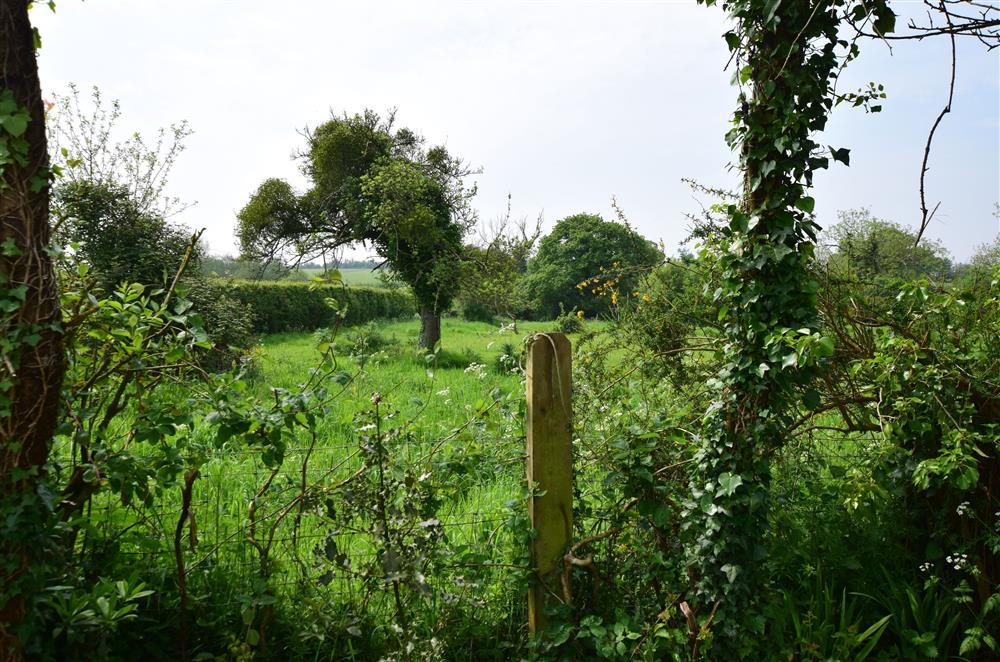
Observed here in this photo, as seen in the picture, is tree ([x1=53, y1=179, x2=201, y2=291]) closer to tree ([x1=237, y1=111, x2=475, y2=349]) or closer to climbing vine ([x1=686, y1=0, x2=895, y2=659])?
tree ([x1=237, y1=111, x2=475, y2=349])

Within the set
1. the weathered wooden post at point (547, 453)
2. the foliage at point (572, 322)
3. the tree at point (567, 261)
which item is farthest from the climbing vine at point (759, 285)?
the tree at point (567, 261)

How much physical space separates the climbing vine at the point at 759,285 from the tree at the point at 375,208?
1180cm

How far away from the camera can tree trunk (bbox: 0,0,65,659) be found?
7.39ft

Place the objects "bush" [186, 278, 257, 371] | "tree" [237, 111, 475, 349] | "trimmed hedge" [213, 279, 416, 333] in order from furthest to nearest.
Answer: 1. "trimmed hedge" [213, 279, 416, 333]
2. "tree" [237, 111, 475, 349]
3. "bush" [186, 278, 257, 371]

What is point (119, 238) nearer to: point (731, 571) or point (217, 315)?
point (217, 315)

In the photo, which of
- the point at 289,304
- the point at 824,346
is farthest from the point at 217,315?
the point at 824,346

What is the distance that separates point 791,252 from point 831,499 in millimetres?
1756

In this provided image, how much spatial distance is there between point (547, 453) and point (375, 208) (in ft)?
41.0

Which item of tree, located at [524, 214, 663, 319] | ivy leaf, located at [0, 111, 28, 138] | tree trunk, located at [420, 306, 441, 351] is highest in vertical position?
tree, located at [524, 214, 663, 319]

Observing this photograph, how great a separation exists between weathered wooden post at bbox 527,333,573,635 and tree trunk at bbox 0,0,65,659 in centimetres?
191

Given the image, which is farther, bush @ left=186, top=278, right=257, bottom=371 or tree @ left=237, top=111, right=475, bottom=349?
tree @ left=237, top=111, right=475, bottom=349

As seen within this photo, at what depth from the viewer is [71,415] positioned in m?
2.53

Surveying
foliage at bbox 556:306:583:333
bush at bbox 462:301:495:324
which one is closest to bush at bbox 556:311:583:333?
foliage at bbox 556:306:583:333

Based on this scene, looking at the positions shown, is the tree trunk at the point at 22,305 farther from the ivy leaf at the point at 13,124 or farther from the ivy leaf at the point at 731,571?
the ivy leaf at the point at 731,571
